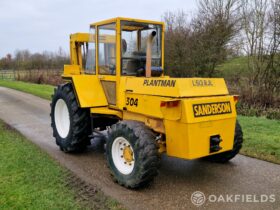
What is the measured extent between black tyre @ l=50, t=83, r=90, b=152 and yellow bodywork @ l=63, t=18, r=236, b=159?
14.7 inches

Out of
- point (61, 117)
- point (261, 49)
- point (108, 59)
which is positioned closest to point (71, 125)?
point (61, 117)

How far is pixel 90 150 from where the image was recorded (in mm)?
6121

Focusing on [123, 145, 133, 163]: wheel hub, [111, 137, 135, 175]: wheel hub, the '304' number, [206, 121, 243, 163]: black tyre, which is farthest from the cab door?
[206, 121, 243, 163]: black tyre

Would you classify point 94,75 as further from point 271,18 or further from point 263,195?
point 271,18

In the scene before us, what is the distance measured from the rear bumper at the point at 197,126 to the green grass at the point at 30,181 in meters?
1.52

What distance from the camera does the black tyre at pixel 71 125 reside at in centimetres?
552

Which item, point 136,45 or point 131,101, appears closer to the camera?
point 131,101

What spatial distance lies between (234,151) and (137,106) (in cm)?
191

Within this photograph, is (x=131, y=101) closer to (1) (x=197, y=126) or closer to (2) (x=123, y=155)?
(2) (x=123, y=155)

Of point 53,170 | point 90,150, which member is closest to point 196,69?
point 90,150

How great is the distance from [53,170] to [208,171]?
2550mm

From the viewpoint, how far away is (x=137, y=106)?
14.9 ft

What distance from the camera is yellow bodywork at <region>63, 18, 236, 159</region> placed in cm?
392

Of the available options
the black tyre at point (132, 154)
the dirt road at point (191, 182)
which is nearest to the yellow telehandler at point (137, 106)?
the black tyre at point (132, 154)
